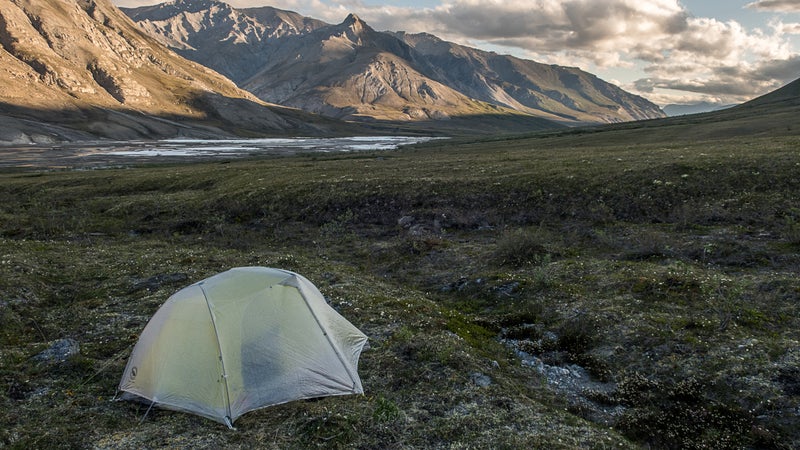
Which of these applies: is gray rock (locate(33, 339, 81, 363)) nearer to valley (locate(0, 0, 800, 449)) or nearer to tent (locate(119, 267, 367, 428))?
valley (locate(0, 0, 800, 449))

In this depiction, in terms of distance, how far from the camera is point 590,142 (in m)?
76.2

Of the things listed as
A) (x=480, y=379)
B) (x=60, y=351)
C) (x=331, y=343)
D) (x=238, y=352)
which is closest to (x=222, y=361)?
(x=238, y=352)

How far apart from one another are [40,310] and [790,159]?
136 feet

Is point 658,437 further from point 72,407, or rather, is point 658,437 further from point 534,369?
point 72,407

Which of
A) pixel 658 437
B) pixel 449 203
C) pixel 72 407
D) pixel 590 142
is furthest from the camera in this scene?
pixel 590 142

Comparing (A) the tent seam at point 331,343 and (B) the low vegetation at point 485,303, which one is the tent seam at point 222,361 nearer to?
(B) the low vegetation at point 485,303

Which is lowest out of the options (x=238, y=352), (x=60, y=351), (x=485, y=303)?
(x=485, y=303)

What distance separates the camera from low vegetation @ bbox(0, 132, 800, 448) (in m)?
9.87

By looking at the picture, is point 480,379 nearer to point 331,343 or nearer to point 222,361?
point 331,343

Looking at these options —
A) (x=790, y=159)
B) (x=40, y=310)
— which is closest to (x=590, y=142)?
(x=790, y=159)

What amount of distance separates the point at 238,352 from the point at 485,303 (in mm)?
9769

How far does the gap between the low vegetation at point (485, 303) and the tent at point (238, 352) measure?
0.42m

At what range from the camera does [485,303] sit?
17531mm

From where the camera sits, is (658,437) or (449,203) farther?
(449,203)
